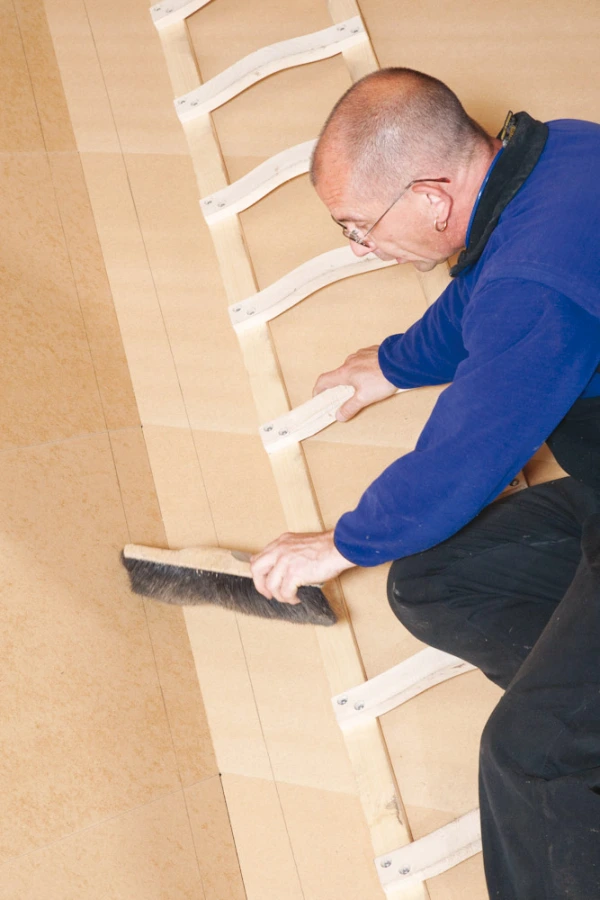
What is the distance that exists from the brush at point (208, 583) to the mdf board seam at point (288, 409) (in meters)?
0.11

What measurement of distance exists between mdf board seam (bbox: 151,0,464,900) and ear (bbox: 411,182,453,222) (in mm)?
682

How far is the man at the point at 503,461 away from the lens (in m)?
1.30

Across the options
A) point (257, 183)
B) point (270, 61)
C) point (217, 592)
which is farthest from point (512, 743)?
point (270, 61)

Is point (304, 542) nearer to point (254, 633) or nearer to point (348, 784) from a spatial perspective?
point (254, 633)

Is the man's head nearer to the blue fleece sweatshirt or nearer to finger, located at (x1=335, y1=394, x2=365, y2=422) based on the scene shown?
the blue fleece sweatshirt

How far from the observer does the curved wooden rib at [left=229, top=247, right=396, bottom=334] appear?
2197 millimetres

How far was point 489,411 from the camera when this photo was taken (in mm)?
1336

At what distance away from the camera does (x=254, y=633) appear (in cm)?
211

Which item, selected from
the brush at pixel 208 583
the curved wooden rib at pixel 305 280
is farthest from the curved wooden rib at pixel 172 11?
the brush at pixel 208 583

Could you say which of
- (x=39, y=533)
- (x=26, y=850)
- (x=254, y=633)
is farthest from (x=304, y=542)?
(x=26, y=850)

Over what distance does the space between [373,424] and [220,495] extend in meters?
0.43

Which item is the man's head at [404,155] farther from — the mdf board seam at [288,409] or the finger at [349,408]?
the mdf board seam at [288,409]

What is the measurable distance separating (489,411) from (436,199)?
0.44m

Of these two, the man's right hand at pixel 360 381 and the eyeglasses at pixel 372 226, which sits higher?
the eyeglasses at pixel 372 226
